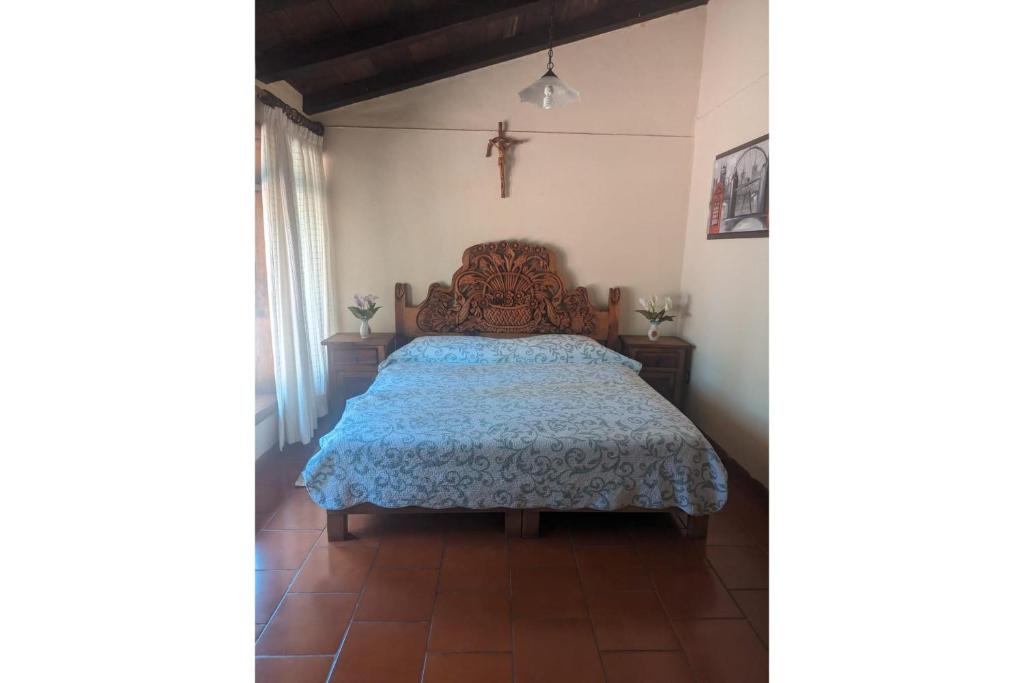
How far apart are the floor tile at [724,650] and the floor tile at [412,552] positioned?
935mm

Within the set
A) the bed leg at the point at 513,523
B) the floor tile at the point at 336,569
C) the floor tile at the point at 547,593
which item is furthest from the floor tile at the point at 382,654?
the bed leg at the point at 513,523

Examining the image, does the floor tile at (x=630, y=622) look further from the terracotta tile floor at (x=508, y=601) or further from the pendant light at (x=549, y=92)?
the pendant light at (x=549, y=92)

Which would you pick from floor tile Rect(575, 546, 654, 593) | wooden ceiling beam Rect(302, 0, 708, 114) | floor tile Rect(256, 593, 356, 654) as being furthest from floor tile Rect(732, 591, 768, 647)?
wooden ceiling beam Rect(302, 0, 708, 114)

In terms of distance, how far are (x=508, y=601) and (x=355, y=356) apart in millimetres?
2022

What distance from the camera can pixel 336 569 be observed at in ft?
6.19

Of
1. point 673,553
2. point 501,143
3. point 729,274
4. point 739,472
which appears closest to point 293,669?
point 673,553

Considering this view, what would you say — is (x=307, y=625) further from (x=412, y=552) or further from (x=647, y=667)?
(x=647, y=667)

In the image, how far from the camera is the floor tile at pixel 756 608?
1.63 meters

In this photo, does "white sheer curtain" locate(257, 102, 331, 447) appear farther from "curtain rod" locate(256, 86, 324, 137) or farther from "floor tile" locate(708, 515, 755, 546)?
"floor tile" locate(708, 515, 755, 546)
